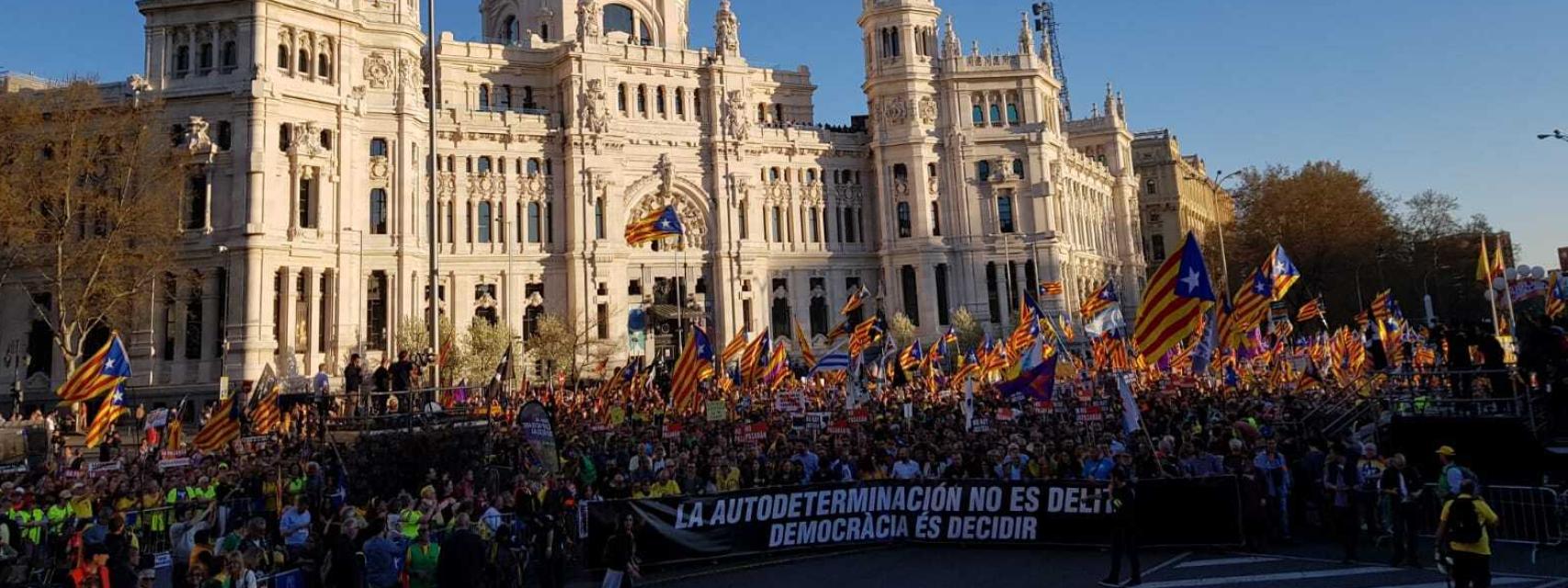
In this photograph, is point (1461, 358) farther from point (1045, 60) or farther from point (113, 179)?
point (1045, 60)

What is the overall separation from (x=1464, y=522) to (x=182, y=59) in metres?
55.3

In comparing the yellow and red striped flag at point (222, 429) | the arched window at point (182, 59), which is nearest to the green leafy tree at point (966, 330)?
the yellow and red striped flag at point (222, 429)

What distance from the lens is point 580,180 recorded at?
194 feet

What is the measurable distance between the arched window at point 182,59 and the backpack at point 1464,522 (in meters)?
54.5

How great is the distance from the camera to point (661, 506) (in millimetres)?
15828

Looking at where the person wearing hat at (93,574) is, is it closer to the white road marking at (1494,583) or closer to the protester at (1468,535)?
the protester at (1468,535)

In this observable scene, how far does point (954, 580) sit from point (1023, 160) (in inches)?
2227

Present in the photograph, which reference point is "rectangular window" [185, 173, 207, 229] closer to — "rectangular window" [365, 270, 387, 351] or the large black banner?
"rectangular window" [365, 270, 387, 351]

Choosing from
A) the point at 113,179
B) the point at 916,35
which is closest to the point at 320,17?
the point at 113,179

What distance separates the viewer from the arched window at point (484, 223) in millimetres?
58281

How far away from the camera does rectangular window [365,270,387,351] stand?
50906 mm

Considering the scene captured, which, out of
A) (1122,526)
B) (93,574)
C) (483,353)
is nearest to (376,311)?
(483,353)

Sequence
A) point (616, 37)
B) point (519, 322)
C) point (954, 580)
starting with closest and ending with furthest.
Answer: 1. point (954, 580)
2. point (519, 322)
3. point (616, 37)

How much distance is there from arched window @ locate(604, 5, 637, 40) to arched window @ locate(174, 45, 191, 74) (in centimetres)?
2837
